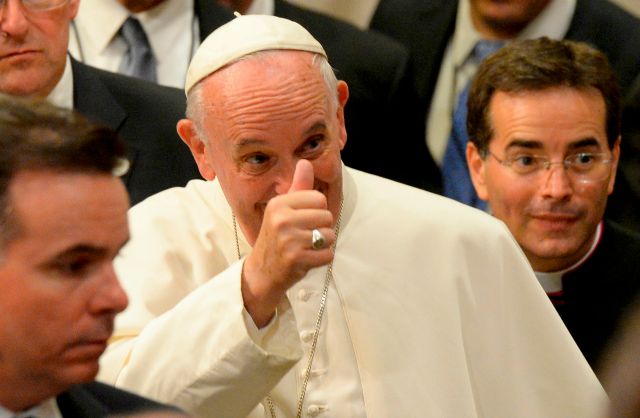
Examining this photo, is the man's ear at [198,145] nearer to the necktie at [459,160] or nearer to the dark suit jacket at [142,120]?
the dark suit jacket at [142,120]

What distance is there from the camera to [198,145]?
3729mm

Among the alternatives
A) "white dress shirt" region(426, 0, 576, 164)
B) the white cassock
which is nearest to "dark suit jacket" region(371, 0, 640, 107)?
"white dress shirt" region(426, 0, 576, 164)

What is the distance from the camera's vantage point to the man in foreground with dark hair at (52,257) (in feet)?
8.43

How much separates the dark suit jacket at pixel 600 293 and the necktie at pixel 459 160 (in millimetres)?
522

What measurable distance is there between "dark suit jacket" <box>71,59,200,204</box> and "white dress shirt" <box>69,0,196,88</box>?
451mm

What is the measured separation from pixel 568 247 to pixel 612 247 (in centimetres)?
19

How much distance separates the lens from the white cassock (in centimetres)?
361

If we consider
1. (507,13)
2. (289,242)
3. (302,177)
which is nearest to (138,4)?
(507,13)

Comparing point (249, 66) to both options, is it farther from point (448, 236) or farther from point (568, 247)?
point (568, 247)

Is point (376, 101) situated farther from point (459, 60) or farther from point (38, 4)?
point (38, 4)

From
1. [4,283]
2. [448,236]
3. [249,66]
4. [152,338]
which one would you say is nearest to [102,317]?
Answer: [4,283]

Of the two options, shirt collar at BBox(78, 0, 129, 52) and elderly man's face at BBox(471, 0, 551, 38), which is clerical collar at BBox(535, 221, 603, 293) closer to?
elderly man's face at BBox(471, 0, 551, 38)

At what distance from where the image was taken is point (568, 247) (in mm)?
4418

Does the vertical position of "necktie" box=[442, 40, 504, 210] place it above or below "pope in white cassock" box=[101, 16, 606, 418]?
below
